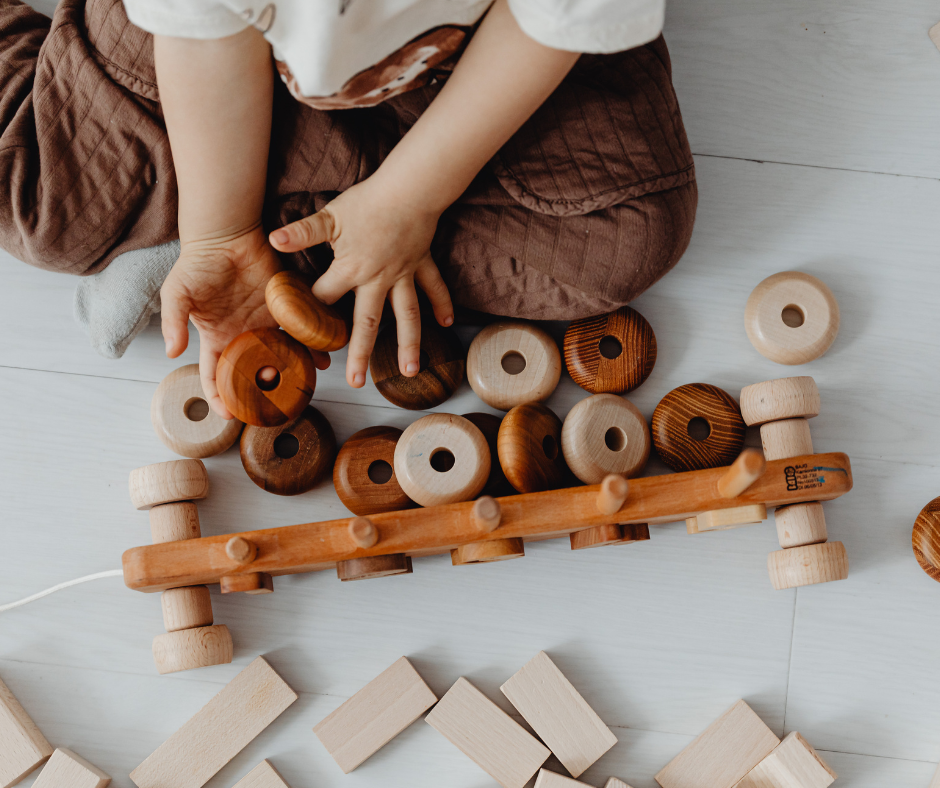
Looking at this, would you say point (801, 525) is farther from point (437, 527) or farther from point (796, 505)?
point (437, 527)

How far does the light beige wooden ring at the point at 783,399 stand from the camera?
639 mm

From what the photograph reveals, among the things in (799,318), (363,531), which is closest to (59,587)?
(363,531)

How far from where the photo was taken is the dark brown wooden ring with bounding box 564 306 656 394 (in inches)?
26.4

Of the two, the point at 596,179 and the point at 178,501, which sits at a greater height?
the point at 596,179

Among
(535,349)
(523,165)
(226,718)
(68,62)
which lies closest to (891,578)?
(535,349)

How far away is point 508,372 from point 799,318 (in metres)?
0.28

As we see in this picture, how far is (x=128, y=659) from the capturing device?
2.24 ft

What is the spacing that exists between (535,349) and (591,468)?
118mm

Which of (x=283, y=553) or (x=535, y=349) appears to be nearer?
(x=283, y=553)

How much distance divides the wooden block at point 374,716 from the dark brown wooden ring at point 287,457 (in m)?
0.19

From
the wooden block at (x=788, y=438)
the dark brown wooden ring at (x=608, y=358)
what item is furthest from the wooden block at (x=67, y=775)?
Result: the wooden block at (x=788, y=438)

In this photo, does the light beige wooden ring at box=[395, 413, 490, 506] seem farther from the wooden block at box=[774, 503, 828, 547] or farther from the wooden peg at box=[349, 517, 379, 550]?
the wooden block at box=[774, 503, 828, 547]

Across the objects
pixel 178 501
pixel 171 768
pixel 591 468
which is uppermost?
pixel 591 468

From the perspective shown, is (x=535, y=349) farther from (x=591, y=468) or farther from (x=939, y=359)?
(x=939, y=359)
